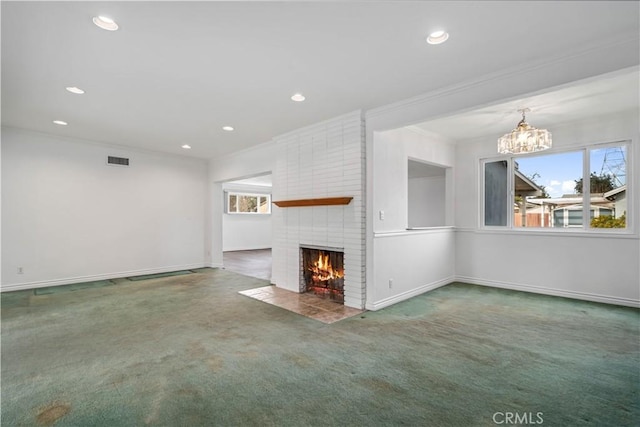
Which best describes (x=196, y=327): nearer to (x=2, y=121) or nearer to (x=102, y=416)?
(x=102, y=416)

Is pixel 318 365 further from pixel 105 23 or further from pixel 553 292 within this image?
pixel 553 292

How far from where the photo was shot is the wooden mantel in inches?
170

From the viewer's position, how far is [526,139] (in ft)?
13.2

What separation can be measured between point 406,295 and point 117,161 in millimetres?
6244

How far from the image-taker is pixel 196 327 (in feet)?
11.5

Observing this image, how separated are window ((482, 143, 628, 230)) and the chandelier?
4.20 ft

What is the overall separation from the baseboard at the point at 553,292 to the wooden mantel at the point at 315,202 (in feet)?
10.4

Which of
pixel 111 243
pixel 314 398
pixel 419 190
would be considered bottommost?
pixel 314 398

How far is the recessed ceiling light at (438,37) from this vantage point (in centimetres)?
239

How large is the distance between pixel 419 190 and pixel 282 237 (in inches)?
145

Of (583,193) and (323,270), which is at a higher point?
(583,193)

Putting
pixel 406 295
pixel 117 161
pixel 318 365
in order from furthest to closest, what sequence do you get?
pixel 117 161 < pixel 406 295 < pixel 318 365

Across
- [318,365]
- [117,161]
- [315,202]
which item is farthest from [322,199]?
[117,161]

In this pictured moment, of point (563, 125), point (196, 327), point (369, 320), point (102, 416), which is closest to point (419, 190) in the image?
point (563, 125)
